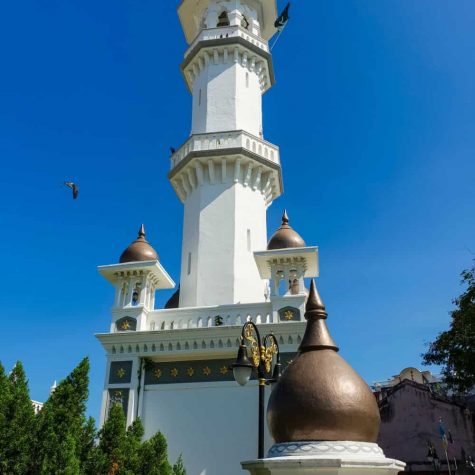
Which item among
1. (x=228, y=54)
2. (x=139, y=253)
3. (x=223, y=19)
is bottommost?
(x=139, y=253)

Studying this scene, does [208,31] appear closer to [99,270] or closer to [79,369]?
[99,270]

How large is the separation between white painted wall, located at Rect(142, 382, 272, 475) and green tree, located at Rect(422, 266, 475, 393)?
A: 28.0ft

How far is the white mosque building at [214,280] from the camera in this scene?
15.7 meters

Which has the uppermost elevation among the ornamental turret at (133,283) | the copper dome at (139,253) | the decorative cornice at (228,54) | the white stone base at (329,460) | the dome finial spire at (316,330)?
the decorative cornice at (228,54)

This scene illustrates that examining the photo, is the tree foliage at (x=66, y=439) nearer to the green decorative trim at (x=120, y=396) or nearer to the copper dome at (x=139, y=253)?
the green decorative trim at (x=120, y=396)

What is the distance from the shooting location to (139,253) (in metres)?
18.1

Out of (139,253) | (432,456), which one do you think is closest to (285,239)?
(139,253)

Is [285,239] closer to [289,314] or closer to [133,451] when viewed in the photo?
[289,314]

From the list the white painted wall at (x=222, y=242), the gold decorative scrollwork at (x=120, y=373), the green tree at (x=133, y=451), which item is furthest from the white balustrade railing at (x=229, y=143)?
the green tree at (x=133, y=451)

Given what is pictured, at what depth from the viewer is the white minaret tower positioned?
19266mm

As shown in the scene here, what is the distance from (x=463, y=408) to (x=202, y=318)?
23498 mm

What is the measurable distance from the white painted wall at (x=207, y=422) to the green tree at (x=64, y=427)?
402 centimetres

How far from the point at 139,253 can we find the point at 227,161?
540cm

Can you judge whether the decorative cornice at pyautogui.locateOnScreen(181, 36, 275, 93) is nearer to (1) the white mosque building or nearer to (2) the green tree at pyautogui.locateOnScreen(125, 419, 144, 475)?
(1) the white mosque building
